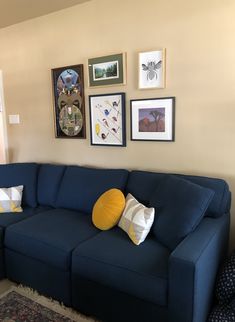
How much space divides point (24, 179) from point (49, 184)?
291 mm

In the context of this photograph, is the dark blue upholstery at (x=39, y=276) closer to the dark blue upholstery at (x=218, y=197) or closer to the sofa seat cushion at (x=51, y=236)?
the sofa seat cushion at (x=51, y=236)

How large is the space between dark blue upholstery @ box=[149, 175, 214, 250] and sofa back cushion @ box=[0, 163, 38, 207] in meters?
1.39

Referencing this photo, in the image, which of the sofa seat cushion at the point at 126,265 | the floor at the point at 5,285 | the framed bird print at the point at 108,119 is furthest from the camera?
the framed bird print at the point at 108,119

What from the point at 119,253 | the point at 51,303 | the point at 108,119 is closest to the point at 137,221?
the point at 119,253

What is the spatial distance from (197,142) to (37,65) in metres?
2.03

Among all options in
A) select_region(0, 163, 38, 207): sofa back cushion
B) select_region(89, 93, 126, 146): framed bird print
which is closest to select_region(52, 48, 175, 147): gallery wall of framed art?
select_region(89, 93, 126, 146): framed bird print

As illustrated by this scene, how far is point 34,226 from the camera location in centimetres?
218

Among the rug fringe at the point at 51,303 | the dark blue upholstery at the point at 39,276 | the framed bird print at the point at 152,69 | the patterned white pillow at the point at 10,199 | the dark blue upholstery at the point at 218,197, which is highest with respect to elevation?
the framed bird print at the point at 152,69

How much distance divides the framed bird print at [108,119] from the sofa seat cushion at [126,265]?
3.41ft

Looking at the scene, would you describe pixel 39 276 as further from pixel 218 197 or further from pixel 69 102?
pixel 69 102

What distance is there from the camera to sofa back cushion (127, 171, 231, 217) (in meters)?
1.92

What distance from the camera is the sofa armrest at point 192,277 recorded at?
1.38m

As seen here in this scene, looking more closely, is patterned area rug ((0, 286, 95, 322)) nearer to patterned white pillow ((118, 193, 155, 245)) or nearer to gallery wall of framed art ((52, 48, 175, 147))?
patterned white pillow ((118, 193, 155, 245))

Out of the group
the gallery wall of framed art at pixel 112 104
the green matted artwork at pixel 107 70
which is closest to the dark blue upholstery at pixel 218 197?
the gallery wall of framed art at pixel 112 104
